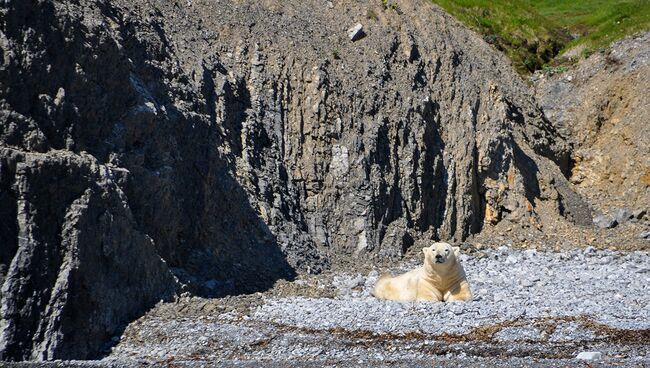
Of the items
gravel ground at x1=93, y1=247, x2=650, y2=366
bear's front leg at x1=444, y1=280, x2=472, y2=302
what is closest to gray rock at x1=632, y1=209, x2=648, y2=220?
gravel ground at x1=93, y1=247, x2=650, y2=366

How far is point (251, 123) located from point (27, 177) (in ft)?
31.8

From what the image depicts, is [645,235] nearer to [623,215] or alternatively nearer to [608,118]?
[623,215]

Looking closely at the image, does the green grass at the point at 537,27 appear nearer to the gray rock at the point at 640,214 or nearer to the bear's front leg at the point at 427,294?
the gray rock at the point at 640,214

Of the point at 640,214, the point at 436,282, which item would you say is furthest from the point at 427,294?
the point at 640,214

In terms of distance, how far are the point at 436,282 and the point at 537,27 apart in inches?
938

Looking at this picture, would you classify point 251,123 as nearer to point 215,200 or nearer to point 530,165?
point 215,200

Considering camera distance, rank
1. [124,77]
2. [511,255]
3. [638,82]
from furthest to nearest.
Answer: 1. [638,82]
2. [511,255]
3. [124,77]

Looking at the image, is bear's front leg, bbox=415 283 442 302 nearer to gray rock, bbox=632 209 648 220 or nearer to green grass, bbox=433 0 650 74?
gray rock, bbox=632 209 648 220

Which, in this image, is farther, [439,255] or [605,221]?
[605,221]

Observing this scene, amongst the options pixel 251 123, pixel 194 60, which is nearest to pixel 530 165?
pixel 251 123

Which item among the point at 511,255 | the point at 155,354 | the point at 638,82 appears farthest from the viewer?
the point at 638,82

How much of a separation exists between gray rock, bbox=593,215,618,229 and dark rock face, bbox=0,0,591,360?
339 millimetres

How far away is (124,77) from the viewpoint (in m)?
17.0

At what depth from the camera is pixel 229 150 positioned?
20.8 metres
